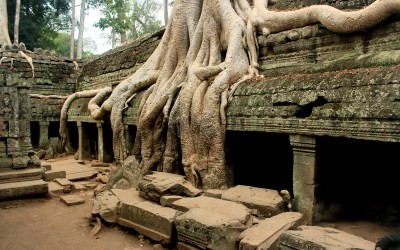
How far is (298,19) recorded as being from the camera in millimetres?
5414

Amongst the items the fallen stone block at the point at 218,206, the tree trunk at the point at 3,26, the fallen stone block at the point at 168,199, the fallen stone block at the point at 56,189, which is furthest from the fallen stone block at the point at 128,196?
the tree trunk at the point at 3,26

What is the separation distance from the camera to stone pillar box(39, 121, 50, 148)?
11305mm

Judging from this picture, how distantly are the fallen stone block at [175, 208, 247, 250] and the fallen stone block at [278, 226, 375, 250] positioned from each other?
0.51 meters

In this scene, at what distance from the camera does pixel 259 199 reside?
13.3 ft

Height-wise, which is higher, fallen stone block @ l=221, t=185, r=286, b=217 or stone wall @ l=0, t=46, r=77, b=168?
stone wall @ l=0, t=46, r=77, b=168

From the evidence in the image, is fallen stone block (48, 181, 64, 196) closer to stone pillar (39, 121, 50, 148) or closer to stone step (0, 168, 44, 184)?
stone step (0, 168, 44, 184)

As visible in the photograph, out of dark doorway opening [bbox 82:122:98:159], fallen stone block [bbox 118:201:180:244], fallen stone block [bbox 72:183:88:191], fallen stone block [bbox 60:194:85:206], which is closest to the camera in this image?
fallen stone block [bbox 118:201:180:244]

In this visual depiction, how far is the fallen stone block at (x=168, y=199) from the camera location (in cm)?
441

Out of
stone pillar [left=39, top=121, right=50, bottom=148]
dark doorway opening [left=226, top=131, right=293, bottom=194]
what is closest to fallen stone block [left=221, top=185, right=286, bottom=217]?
dark doorway opening [left=226, top=131, right=293, bottom=194]

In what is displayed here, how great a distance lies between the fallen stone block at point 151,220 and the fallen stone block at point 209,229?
20cm

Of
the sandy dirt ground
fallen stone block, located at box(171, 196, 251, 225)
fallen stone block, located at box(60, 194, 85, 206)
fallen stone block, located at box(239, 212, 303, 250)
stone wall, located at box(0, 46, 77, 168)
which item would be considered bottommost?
the sandy dirt ground

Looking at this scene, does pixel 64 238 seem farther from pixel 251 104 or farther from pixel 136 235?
pixel 251 104

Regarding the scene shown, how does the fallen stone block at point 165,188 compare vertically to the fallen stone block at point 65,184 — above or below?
above

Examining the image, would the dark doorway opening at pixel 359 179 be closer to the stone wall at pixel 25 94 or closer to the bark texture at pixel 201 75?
the bark texture at pixel 201 75
